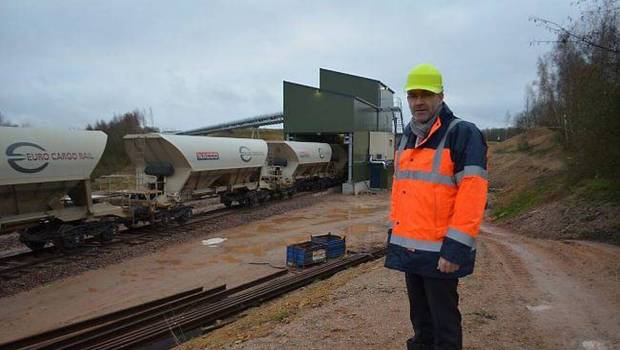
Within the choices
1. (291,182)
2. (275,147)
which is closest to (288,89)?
(275,147)

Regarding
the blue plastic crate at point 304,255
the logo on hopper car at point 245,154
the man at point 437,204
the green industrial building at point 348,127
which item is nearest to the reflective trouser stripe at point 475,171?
the man at point 437,204

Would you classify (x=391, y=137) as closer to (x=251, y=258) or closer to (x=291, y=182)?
(x=291, y=182)

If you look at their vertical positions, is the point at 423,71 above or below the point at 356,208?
above

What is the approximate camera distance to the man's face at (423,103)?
10.7ft

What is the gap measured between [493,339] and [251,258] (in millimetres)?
8637

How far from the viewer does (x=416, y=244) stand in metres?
3.17

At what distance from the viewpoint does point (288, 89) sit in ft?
107

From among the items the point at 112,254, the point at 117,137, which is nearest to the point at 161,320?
the point at 112,254

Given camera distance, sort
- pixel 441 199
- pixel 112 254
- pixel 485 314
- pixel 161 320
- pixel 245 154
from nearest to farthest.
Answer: pixel 441 199 → pixel 485 314 → pixel 161 320 → pixel 112 254 → pixel 245 154

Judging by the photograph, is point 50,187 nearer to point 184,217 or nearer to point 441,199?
point 184,217

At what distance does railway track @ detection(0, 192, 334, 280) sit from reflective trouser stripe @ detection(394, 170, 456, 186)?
1035 centimetres

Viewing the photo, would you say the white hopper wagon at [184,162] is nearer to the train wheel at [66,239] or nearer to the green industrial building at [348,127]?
the train wheel at [66,239]

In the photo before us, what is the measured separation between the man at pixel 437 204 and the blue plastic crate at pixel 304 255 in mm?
7717

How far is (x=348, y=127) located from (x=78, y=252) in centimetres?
2073
